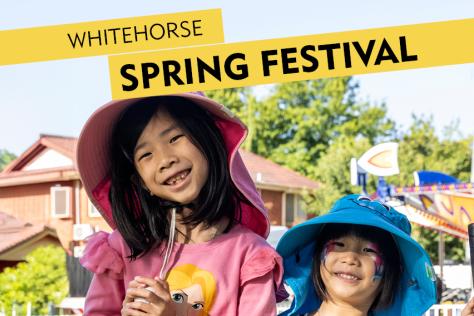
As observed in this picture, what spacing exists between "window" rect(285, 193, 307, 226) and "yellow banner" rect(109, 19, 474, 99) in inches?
1001

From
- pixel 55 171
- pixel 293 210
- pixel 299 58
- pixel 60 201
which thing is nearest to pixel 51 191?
pixel 60 201

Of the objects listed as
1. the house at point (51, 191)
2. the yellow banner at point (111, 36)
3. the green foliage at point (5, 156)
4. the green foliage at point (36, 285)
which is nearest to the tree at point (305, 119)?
the house at point (51, 191)

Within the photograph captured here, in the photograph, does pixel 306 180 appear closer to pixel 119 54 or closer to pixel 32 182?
pixel 32 182

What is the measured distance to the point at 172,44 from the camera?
2.40 metres

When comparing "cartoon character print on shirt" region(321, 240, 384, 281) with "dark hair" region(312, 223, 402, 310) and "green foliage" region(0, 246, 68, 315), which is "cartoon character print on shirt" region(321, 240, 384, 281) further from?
"green foliage" region(0, 246, 68, 315)

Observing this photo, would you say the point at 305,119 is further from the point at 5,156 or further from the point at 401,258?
the point at 401,258

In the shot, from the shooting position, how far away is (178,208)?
6.97 feet

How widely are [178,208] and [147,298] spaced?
367mm

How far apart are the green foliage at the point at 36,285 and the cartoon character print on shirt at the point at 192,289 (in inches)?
530

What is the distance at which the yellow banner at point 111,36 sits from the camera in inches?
94.7

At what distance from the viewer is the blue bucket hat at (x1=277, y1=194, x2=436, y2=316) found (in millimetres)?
2314

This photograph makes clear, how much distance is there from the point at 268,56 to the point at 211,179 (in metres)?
0.46

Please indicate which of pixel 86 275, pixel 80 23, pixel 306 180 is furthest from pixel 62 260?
pixel 80 23

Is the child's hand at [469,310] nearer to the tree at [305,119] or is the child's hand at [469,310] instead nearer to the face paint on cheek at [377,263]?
the face paint on cheek at [377,263]
